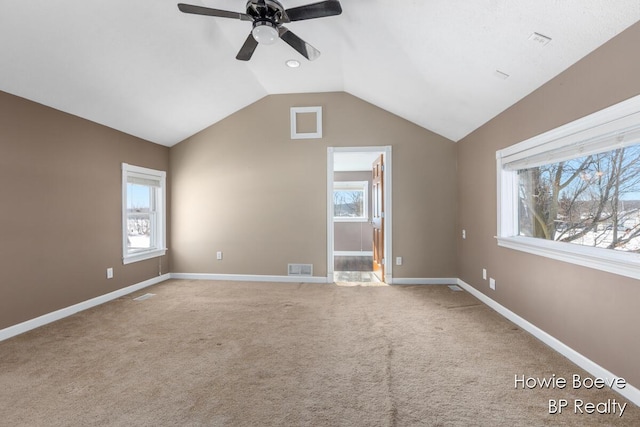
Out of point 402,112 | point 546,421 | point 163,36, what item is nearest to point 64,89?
point 163,36

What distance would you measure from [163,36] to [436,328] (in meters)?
3.81

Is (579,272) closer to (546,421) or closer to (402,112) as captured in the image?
(546,421)

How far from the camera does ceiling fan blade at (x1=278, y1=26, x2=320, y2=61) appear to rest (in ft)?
7.55

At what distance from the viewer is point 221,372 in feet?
6.77

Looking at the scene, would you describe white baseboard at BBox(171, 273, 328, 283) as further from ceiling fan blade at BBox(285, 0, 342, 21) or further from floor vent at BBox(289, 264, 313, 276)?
ceiling fan blade at BBox(285, 0, 342, 21)

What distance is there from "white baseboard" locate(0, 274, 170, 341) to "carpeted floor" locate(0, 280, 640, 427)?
11cm

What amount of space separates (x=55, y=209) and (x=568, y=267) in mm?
4786

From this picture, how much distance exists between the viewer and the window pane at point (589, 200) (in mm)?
1872

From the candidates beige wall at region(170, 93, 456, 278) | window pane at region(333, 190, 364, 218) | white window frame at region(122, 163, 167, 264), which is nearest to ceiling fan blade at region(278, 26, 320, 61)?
beige wall at region(170, 93, 456, 278)

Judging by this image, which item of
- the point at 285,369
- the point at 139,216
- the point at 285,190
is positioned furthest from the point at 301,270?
the point at 139,216

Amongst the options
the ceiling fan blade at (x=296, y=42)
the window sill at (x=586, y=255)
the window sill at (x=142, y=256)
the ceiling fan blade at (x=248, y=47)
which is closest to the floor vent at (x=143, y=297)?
the window sill at (x=142, y=256)

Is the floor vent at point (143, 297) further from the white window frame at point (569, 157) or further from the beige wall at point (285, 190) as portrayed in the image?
the white window frame at point (569, 157)

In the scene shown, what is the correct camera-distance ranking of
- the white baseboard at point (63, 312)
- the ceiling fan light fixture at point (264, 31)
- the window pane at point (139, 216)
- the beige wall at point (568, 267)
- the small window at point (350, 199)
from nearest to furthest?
the beige wall at point (568, 267)
the ceiling fan light fixture at point (264, 31)
the white baseboard at point (63, 312)
the window pane at point (139, 216)
the small window at point (350, 199)

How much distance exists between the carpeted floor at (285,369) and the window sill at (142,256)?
791 millimetres
